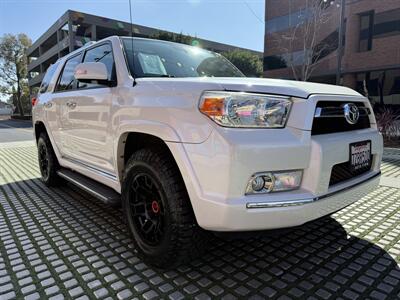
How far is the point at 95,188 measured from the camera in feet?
10.3

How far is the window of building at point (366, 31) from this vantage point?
20.4 m

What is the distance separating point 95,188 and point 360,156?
2.43 meters

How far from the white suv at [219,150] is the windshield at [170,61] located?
19 mm

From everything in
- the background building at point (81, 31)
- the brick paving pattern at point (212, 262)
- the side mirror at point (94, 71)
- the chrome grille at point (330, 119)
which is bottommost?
the brick paving pattern at point (212, 262)

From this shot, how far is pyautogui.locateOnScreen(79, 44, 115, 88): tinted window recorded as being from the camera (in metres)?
2.89

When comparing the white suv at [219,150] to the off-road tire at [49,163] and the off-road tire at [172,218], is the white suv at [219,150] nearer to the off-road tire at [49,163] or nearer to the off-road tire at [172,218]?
the off-road tire at [172,218]

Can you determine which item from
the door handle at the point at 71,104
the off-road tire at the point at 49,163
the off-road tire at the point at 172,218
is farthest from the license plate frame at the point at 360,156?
the off-road tire at the point at 49,163

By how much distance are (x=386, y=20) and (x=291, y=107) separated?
872 inches

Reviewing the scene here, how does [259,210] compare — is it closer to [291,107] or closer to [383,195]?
[291,107]

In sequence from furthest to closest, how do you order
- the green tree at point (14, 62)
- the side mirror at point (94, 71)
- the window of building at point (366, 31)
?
the green tree at point (14, 62) < the window of building at point (366, 31) < the side mirror at point (94, 71)

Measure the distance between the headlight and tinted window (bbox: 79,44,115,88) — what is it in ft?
4.27

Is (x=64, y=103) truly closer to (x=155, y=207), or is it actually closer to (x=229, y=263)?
(x=155, y=207)

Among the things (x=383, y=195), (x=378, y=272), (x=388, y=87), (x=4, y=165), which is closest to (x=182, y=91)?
(x=378, y=272)

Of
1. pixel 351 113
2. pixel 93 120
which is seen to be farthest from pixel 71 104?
pixel 351 113
